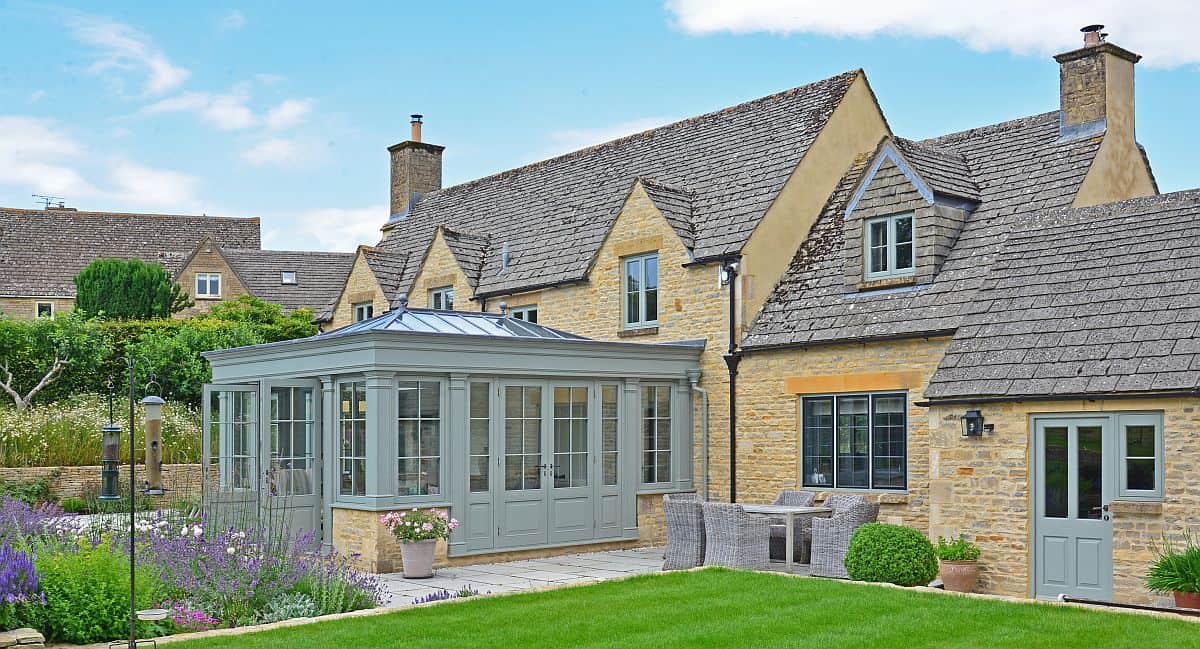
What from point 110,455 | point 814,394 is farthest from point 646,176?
point 110,455

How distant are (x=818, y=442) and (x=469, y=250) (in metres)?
10.2

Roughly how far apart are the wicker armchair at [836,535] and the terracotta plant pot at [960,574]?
121 centimetres

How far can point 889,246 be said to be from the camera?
58.1ft

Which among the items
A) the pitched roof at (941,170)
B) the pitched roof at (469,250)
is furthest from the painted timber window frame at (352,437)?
the pitched roof at (941,170)

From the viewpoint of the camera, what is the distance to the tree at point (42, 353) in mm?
27969

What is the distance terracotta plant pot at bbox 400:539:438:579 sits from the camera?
15070 mm

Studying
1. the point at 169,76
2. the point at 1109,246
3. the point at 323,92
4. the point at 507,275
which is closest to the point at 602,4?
the point at 323,92

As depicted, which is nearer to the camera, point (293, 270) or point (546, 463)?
point (546, 463)

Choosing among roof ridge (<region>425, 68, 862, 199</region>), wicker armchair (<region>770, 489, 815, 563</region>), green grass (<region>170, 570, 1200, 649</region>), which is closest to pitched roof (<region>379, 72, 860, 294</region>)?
roof ridge (<region>425, 68, 862, 199</region>)


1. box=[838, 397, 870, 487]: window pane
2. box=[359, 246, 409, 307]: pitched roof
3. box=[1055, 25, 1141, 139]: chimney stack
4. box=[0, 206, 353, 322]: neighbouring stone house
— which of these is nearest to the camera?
box=[838, 397, 870, 487]: window pane

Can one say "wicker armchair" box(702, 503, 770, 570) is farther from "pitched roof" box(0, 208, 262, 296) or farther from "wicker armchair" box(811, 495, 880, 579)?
"pitched roof" box(0, 208, 262, 296)

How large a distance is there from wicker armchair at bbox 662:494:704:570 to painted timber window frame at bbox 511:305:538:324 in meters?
7.76

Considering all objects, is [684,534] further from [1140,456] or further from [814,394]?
[1140,456]

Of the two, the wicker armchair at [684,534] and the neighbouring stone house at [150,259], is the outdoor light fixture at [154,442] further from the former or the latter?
the neighbouring stone house at [150,259]
